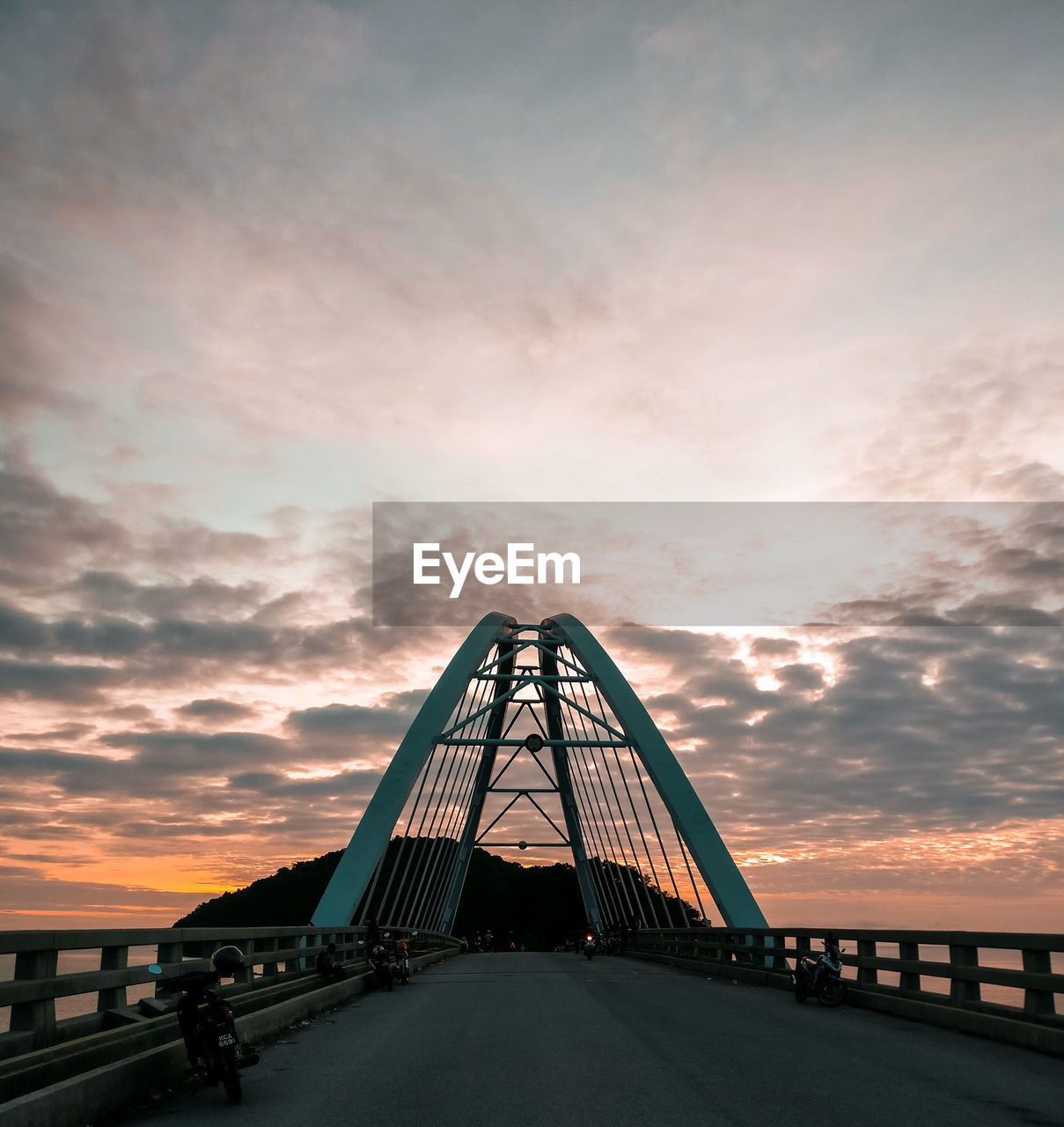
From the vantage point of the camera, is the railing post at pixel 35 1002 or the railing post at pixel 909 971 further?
the railing post at pixel 909 971

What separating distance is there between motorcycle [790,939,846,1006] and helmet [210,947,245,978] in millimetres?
9437

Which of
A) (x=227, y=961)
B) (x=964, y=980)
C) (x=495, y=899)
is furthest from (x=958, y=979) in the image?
(x=495, y=899)

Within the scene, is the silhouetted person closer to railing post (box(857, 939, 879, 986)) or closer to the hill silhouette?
railing post (box(857, 939, 879, 986))

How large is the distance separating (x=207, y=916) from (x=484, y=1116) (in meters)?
102

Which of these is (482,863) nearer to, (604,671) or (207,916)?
(207,916)

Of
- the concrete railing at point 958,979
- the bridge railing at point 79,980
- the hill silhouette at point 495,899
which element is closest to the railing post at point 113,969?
the bridge railing at point 79,980

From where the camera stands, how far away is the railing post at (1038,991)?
420 inches

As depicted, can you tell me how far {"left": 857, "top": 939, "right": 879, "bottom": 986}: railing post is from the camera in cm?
1576

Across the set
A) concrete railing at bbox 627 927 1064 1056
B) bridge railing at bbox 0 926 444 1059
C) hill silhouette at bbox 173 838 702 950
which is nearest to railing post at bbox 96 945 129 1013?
bridge railing at bbox 0 926 444 1059

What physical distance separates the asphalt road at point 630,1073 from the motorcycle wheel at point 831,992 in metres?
0.57

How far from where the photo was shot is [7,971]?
798 centimetres

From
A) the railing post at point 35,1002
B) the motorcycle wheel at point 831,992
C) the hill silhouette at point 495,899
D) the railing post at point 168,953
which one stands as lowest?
the motorcycle wheel at point 831,992

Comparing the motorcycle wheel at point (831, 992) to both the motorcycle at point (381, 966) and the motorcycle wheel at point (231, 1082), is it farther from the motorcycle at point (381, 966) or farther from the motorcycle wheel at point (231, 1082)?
the motorcycle wheel at point (231, 1082)

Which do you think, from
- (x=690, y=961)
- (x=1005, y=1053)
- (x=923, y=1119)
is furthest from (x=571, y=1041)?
(x=690, y=961)
